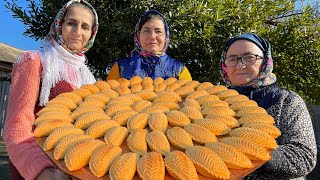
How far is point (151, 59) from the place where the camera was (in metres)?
2.29

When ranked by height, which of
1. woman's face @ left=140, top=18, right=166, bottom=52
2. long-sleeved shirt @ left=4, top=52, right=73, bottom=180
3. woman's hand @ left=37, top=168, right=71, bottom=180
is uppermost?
woman's face @ left=140, top=18, right=166, bottom=52

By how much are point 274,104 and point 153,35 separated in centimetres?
103

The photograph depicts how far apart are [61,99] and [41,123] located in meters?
0.21

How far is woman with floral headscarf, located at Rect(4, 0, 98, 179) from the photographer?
1.25 m

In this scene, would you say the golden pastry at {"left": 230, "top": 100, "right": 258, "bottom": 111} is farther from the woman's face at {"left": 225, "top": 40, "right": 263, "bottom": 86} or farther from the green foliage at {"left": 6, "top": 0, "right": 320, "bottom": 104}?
the green foliage at {"left": 6, "top": 0, "right": 320, "bottom": 104}

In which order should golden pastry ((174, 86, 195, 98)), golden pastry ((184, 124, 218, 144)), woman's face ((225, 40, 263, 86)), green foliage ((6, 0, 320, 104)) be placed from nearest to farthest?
golden pastry ((184, 124, 218, 144)), golden pastry ((174, 86, 195, 98)), woman's face ((225, 40, 263, 86)), green foliage ((6, 0, 320, 104))

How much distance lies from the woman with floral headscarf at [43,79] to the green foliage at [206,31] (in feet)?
6.64

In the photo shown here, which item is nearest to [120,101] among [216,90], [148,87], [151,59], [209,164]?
[148,87]

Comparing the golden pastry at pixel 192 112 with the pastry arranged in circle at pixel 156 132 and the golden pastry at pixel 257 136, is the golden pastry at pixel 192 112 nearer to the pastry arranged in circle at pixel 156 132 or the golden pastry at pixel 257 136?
the pastry arranged in circle at pixel 156 132

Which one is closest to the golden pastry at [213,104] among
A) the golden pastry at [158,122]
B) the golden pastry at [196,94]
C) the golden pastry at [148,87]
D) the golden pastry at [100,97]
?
the golden pastry at [196,94]

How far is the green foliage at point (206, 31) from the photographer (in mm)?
3918

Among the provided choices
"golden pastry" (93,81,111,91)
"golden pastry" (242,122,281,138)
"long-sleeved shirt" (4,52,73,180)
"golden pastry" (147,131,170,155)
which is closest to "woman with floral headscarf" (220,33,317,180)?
"golden pastry" (242,122,281,138)

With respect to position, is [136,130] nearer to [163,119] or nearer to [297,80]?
[163,119]

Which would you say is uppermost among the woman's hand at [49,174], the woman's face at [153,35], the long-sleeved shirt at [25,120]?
the woman's face at [153,35]
